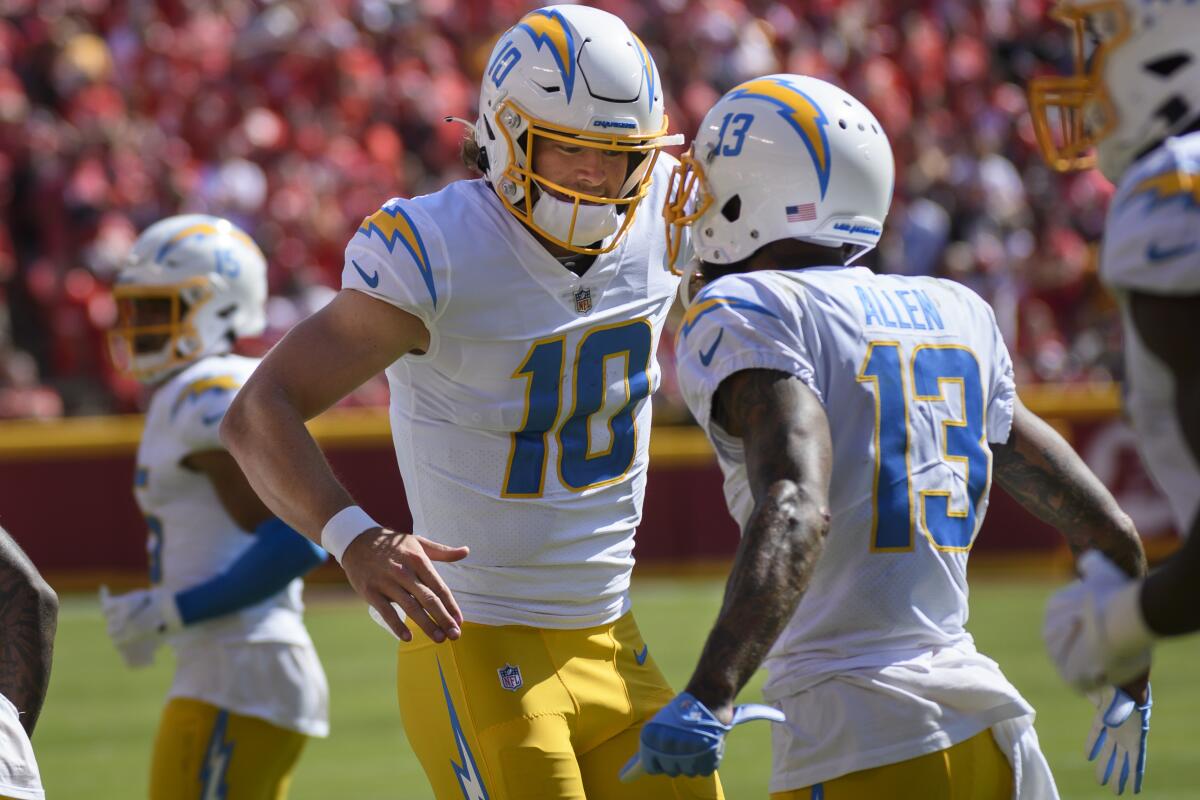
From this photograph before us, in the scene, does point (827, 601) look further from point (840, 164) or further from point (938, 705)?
point (840, 164)

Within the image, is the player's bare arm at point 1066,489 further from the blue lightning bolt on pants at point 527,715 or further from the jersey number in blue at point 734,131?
the blue lightning bolt on pants at point 527,715

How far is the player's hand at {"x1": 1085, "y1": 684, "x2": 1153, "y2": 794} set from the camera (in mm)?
3172

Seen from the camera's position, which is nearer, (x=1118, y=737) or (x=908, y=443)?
(x=908, y=443)

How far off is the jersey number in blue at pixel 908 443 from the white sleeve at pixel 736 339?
0.52ft

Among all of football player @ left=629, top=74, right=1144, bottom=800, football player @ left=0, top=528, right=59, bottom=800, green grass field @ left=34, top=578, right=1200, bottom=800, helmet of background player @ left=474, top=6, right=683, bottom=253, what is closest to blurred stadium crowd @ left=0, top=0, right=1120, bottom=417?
green grass field @ left=34, top=578, right=1200, bottom=800

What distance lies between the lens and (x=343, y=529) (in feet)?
10.2

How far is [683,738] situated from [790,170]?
1.08 m

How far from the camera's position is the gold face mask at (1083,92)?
8.39 ft

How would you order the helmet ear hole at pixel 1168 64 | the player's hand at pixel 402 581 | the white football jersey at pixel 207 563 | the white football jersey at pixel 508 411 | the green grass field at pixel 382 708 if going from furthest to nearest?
the green grass field at pixel 382 708, the white football jersey at pixel 207 563, the white football jersey at pixel 508 411, the player's hand at pixel 402 581, the helmet ear hole at pixel 1168 64

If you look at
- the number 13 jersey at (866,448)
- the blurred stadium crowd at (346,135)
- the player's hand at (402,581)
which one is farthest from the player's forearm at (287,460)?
the blurred stadium crowd at (346,135)

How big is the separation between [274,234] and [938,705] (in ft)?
38.0

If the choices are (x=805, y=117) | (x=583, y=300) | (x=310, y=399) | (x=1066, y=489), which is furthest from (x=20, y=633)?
Answer: (x=1066, y=489)

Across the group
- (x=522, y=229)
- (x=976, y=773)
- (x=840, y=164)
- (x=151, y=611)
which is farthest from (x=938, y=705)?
(x=151, y=611)

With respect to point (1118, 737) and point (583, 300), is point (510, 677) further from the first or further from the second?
point (1118, 737)
